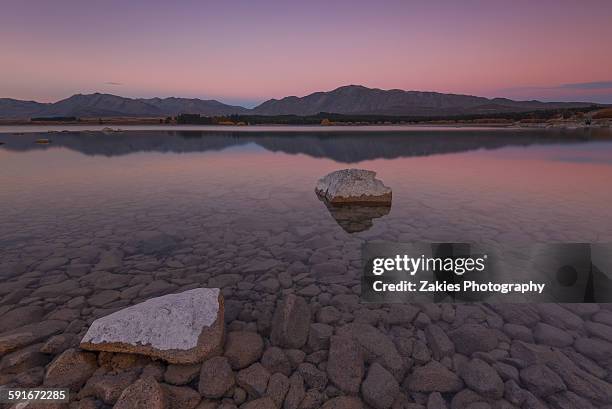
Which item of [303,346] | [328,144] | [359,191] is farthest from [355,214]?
[328,144]

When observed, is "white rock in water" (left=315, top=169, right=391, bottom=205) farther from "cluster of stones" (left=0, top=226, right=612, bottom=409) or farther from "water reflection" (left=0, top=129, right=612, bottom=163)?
"water reflection" (left=0, top=129, right=612, bottom=163)

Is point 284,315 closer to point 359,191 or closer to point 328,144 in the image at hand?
point 359,191

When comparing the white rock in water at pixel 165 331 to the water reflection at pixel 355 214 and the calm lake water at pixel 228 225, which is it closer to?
the calm lake water at pixel 228 225

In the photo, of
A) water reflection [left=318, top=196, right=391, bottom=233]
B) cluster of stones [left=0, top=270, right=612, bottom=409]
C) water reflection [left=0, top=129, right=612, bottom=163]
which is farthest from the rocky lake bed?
water reflection [left=0, top=129, right=612, bottom=163]

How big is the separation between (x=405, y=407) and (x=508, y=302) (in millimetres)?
3373

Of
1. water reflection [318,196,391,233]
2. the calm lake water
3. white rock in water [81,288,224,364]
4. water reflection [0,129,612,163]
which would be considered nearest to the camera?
white rock in water [81,288,224,364]

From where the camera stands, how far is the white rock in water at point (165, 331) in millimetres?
4352

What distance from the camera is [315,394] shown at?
4.03 m

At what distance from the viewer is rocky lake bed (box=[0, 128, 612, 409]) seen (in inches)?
159

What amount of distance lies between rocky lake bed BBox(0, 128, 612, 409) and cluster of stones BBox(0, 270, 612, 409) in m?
0.02

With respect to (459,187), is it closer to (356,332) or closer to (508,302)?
(508,302)

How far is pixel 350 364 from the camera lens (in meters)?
4.41

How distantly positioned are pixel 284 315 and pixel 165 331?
1795 mm

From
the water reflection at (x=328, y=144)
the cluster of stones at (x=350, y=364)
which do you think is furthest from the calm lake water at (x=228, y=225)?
the water reflection at (x=328, y=144)
